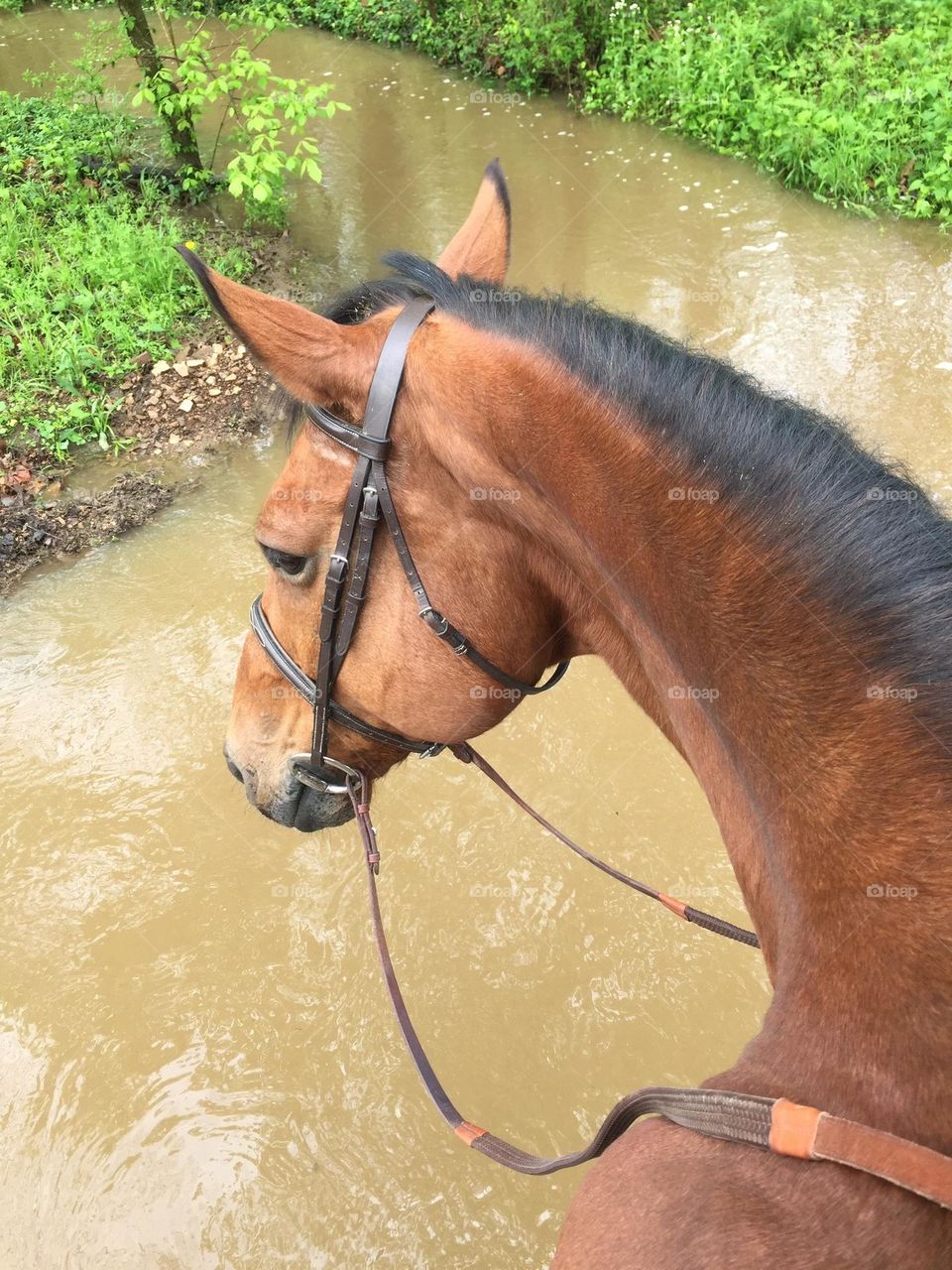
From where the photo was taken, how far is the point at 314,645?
2133 millimetres

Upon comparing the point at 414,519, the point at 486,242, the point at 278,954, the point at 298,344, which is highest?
the point at 486,242

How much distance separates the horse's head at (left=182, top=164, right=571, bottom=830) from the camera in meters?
1.75

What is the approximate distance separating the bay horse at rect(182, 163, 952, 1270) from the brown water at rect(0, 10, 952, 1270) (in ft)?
6.83

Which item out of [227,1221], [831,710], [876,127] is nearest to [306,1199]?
[227,1221]

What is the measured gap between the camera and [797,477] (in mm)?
1461

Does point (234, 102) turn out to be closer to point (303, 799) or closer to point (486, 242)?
point (486, 242)

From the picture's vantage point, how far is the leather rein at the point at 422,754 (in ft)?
3.71

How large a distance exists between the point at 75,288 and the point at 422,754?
6802 millimetres

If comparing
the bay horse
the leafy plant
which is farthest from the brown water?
the leafy plant

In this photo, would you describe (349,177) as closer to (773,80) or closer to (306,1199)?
(773,80)

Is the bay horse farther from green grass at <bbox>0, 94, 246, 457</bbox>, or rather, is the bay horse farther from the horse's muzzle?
green grass at <bbox>0, 94, 246, 457</bbox>

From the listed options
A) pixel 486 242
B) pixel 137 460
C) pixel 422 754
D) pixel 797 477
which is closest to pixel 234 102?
pixel 137 460

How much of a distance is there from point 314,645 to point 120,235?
23.6 ft

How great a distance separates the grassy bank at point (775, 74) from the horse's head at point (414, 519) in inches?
303
